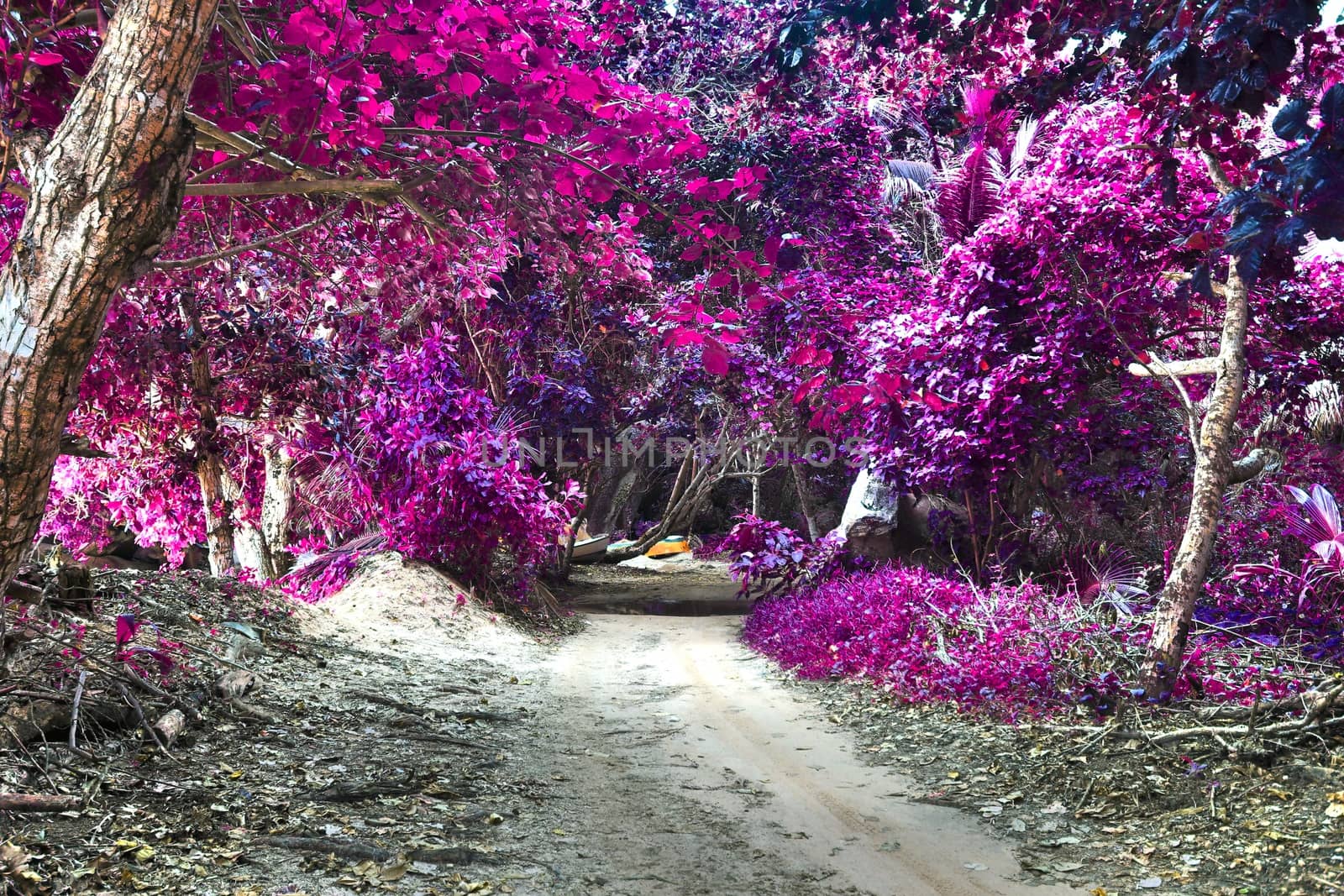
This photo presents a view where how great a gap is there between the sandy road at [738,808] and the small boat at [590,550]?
29.9 ft

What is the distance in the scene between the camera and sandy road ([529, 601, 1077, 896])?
126 inches

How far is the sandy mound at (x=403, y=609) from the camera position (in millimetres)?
8078

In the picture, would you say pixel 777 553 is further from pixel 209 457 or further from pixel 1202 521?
pixel 209 457

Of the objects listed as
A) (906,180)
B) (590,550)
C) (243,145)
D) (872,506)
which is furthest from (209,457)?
(590,550)

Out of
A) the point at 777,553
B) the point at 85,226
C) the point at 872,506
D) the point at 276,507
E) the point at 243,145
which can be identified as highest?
the point at 243,145

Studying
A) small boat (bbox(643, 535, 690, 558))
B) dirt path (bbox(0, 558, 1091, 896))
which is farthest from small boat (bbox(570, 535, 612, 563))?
dirt path (bbox(0, 558, 1091, 896))

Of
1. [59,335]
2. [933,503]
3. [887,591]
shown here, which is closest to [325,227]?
[59,335]

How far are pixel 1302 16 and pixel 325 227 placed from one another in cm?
530

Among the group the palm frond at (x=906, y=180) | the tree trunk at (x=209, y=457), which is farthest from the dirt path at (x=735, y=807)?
the palm frond at (x=906, y=180)

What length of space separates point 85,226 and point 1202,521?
5006 mm

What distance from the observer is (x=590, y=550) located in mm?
16156

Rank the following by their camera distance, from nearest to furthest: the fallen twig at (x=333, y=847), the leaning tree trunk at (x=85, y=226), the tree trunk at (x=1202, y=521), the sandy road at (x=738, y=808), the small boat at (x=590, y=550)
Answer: the leaning tree trunk at (x=85, y=226)
the fallen twig at (x=333, y=847)
the sandy road at (x=738, y=808)
the tree trunk at (x=1202, y=521)
the small boat at (x=590, y=550)

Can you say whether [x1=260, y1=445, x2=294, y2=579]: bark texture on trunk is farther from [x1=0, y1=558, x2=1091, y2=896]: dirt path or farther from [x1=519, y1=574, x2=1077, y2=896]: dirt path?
[x1=519, y1=574, x2=1077, y2=896]: dirt path

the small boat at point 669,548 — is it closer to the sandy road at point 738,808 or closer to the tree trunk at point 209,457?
the tree trunk at point 209,457
